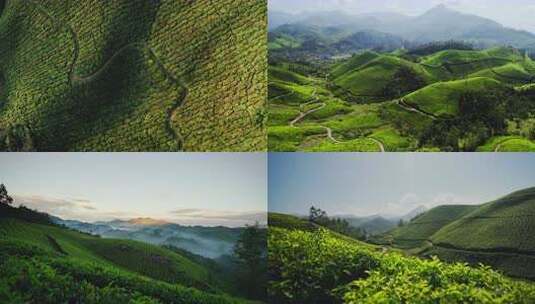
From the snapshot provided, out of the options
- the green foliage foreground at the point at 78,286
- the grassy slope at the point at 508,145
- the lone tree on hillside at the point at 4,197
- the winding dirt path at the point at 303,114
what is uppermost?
the winding dirt path at the point at 303,114

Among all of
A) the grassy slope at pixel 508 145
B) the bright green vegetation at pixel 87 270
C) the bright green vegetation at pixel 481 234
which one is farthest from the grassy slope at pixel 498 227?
the bright green vegetation at pixel 87 270

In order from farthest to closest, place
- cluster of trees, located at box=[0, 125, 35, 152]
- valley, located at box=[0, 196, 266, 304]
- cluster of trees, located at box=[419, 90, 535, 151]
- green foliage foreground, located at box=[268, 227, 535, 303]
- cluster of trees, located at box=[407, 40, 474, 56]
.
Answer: cluster of trees, located at box=[0, 125, 35, 152], cluster of trees, located at box=[407, 40, 474, 56], valley, located at box=[0, 196, 266, 304], cluster of trees, located at box=[419, 90, 535, 151], green foliage foreground, located at box=[268, 227, 535, 303]

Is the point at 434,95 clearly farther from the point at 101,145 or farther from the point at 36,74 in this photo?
the point at 36,74

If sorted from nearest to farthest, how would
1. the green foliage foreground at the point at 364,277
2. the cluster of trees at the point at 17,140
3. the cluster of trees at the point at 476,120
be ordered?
the green foliage foreground at the point at 364,277
the cluster of trees at the point at 476,120
the cluster of trees at the point at 17,140

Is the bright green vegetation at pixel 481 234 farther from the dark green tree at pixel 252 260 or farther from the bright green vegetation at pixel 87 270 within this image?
the bright green vegetation at pixel 87 270

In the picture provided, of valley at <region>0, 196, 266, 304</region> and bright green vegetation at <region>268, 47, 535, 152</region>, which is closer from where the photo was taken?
bright green vegetation at <region>268, 47, 535, 152</region>

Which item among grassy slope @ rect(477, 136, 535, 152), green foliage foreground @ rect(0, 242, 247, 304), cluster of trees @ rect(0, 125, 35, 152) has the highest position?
cluster of trees @ rect(0, 125, 35, 152)

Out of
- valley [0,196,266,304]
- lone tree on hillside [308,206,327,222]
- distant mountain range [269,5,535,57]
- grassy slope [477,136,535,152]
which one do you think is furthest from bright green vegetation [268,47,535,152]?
valley [0,196,266,304]

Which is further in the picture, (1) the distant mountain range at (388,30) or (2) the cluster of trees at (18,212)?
(2) the cluster of trees at (18,212)

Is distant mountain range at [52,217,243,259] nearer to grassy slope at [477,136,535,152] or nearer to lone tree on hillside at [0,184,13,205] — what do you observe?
lone tree on hillside at [0,184,13,205]

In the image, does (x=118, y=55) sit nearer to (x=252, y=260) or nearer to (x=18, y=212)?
(x=18, y=212)
